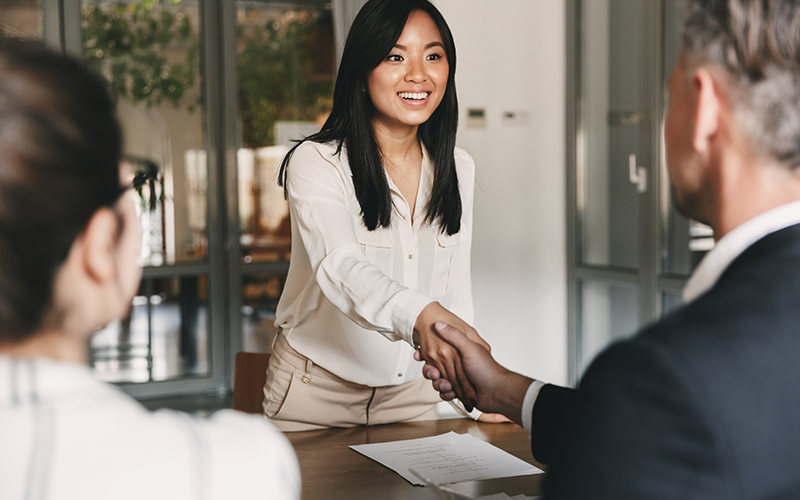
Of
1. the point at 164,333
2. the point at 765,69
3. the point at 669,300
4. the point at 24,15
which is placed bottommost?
the point at 164,333

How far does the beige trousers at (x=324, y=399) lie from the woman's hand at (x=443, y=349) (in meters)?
0.30

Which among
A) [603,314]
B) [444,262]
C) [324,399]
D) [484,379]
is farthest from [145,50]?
[484,379]

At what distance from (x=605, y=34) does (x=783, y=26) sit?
3876 mm

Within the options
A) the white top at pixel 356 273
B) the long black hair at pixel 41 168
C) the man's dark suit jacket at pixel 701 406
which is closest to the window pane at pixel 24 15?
the white top at pixel 356 273

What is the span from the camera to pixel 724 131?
2.57ft

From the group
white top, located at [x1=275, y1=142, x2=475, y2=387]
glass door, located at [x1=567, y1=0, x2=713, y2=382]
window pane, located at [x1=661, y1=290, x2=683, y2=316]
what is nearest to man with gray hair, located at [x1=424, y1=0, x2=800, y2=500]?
white top, located at [x1=275, y1=142, x2=475, y2=387]

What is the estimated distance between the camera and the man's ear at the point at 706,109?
79 centimetres

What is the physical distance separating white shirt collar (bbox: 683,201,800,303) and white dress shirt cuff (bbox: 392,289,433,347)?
2.40 feet

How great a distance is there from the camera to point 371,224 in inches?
69.5

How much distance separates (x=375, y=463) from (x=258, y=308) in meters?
3.70

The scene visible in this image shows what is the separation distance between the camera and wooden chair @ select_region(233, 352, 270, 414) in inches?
76.6

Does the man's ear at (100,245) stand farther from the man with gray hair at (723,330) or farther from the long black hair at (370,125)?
the long black hair at (370,125)

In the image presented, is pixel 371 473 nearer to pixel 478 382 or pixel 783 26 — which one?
pixel 478 382

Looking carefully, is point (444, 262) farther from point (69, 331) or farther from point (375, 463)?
point (69, 331)
